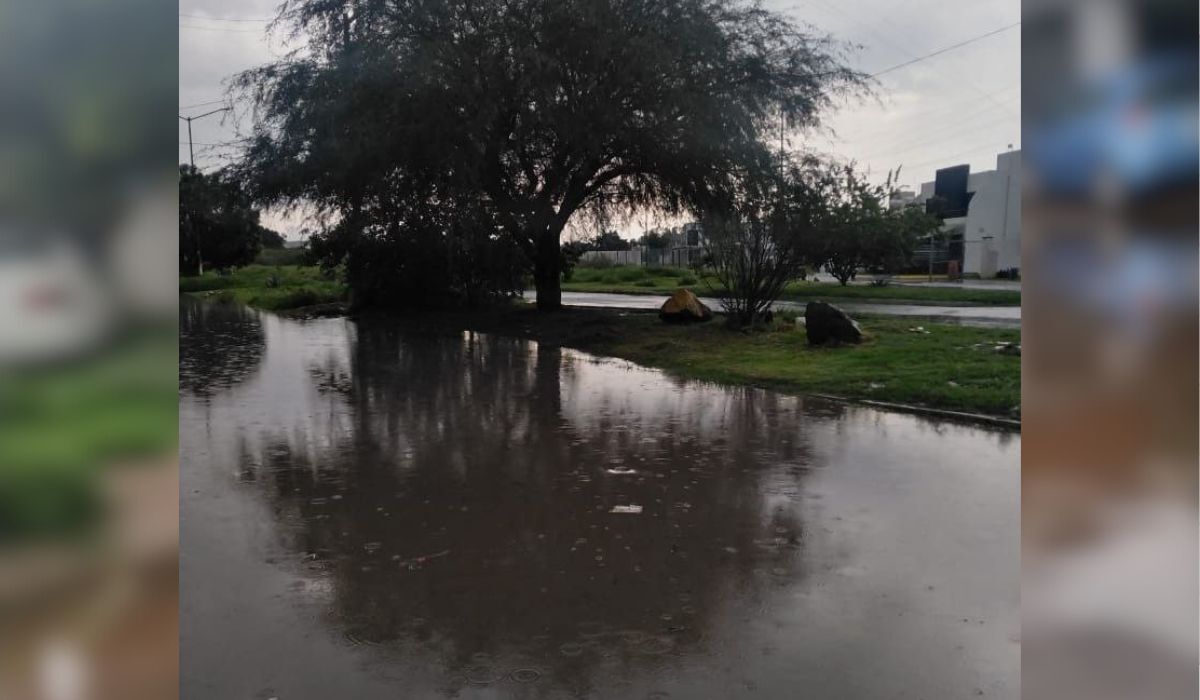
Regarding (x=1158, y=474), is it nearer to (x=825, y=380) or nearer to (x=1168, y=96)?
(x=1168, y=96)

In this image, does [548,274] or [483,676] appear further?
[548,274]

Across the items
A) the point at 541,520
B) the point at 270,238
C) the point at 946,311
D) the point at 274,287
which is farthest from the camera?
the point at 274,287

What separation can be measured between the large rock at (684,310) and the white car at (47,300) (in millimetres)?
15338

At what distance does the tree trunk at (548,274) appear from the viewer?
1875 centimetres

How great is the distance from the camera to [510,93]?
1448cm

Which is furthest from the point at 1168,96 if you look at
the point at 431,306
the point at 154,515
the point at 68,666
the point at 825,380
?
the point at 431,306

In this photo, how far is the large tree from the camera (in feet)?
46.5

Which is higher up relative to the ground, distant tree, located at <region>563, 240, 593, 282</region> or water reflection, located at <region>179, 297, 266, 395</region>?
distant tree, located at <region>563, 240, 593, 282</region>

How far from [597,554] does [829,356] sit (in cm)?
786

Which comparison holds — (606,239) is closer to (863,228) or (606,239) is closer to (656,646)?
(863,228)

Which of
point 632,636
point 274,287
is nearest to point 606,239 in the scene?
point 274,287

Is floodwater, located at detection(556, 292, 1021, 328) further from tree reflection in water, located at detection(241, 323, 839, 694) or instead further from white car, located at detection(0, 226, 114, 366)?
white car, located at detection(0, 226, 114, 366)

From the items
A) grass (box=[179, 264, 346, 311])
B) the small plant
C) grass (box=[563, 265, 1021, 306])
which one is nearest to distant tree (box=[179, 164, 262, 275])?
grass (box=[179, 264, 346, 311])

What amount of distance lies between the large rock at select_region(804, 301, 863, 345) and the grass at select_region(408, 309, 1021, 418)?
21 cm
